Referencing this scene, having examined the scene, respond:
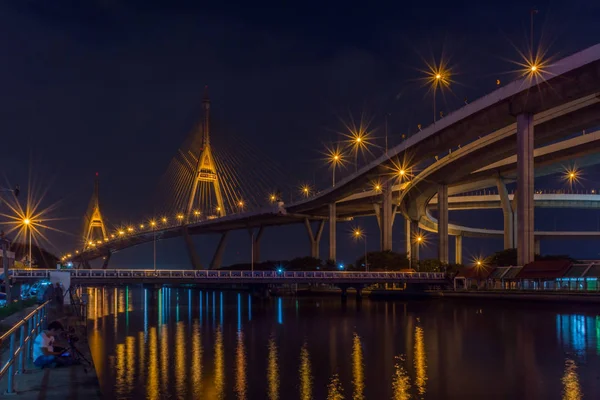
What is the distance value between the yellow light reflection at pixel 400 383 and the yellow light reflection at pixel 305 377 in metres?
2.79

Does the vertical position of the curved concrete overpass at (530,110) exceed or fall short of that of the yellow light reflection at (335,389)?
it exceeds it

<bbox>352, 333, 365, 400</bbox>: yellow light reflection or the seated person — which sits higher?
the seated person

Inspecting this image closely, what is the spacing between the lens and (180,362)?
28.4 m

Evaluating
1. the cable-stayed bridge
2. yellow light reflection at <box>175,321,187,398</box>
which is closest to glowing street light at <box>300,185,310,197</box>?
the cable-stayed bridge

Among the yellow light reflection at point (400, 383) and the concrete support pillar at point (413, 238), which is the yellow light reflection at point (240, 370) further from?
the concrete support pillar at point (413, 238)

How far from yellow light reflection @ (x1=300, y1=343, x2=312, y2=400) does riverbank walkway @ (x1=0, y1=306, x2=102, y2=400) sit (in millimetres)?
7230

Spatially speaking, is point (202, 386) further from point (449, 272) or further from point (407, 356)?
point (449, 272)

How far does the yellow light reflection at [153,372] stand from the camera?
21391 millimetres

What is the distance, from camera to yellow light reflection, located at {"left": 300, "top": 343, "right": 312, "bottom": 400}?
69.1ft

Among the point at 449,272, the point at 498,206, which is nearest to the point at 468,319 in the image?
the point at 449,272

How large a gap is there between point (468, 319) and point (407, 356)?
2019 cm

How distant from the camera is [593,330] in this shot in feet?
124

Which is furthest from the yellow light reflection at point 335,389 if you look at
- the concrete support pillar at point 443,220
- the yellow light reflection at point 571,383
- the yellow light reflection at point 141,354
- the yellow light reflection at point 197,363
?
the concrete support pillar at point 443,220

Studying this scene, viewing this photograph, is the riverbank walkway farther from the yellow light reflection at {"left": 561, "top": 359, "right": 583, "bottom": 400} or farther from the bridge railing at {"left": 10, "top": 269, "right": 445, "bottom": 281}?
the bridge railing at {"left": 10, "top": 269, "right": 445, "bottom": 281}
